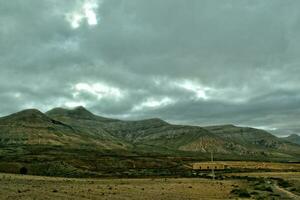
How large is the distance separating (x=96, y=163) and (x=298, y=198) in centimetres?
12500

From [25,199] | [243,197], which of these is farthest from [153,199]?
[25,199]

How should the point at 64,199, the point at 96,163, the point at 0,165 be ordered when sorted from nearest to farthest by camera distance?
the point at 64,199, the point at 0,165, the point at 96,163

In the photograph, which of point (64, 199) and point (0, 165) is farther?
point (0, 165)

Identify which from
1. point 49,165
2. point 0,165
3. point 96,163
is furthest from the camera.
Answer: point 96,163

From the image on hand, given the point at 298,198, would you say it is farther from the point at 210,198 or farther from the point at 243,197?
the point at 210,198

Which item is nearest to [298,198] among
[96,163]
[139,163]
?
[96,163]

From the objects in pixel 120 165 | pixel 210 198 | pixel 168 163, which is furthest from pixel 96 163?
pixel 210 198

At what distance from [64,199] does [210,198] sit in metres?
17.9

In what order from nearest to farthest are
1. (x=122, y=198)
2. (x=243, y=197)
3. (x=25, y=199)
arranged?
(x=25, y=199)
(x=122, y=198)
(x=243, y=197)

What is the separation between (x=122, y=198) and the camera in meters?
49.2

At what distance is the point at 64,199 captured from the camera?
45188mm

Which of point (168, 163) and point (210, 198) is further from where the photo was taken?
point (168, 163)

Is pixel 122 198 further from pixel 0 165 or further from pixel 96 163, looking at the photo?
pixel 96 163

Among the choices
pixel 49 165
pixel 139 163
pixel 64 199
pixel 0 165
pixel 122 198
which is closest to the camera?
pixel 64 199
